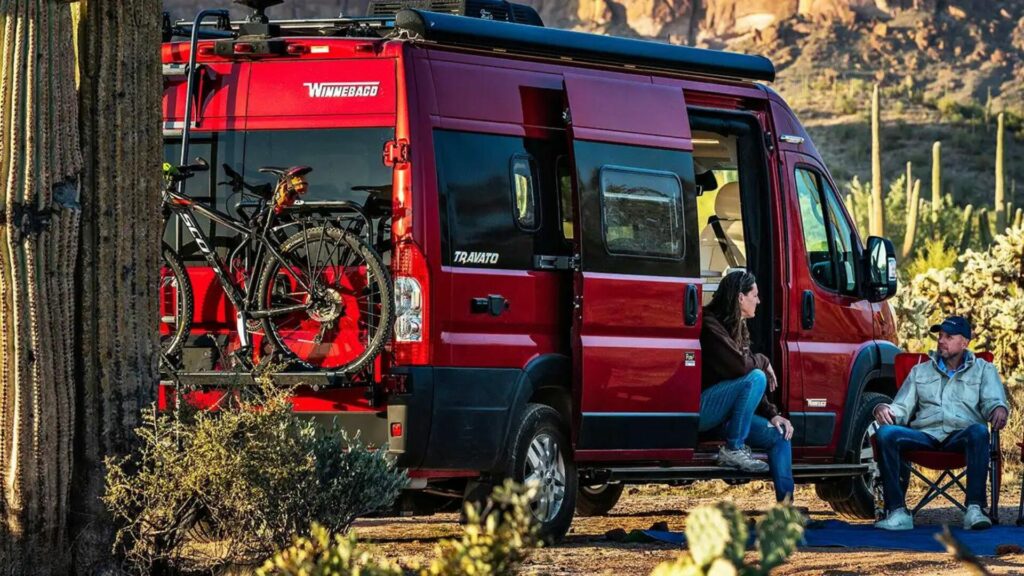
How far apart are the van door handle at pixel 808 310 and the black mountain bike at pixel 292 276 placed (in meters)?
3.35

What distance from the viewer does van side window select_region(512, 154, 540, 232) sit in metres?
9.14

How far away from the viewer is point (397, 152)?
8.54m

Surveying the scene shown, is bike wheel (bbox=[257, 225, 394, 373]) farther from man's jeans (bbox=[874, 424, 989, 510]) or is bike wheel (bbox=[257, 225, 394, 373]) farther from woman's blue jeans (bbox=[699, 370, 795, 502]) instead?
man's jeans (bbox=[874, 424, 989, 510])

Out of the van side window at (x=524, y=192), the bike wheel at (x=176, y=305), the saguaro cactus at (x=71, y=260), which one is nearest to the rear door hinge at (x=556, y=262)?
the van side window at (x=524, y=192)

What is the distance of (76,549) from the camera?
282 inches

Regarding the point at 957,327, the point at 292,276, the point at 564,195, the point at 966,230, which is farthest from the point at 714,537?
the point at 966,230

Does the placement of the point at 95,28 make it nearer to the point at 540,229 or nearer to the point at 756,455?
the point at 540,229

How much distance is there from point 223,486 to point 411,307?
172 cm

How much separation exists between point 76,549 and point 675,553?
3110mm

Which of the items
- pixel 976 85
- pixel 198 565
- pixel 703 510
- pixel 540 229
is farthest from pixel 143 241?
pixel 976 85

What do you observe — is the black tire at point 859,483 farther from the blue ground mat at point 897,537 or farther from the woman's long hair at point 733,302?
the woman's long hair at point 733,302

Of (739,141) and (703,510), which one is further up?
(739,141)

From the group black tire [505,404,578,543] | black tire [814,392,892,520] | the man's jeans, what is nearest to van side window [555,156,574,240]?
black tire [505,404,578,543]

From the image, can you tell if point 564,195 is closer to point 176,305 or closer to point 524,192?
point 524,192
